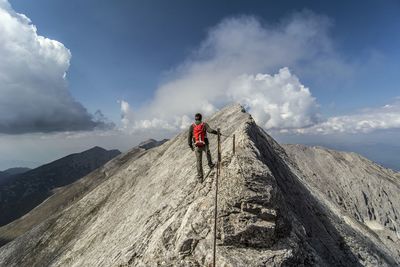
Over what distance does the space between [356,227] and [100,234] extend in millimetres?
28925

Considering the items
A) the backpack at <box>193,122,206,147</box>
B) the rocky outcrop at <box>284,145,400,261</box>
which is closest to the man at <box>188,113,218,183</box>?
the backpack at <box>193,122,206,147</box>

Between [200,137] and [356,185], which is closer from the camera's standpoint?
[200,137]

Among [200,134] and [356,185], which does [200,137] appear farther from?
[356,185]

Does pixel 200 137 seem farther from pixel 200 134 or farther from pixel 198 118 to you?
pixel 198 118

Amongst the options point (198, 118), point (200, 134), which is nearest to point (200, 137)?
point (200, 134)

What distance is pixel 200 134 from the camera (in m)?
17.7

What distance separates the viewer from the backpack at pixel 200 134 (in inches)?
693

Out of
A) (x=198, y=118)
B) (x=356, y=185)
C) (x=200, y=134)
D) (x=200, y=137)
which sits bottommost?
(x=356, y=185)

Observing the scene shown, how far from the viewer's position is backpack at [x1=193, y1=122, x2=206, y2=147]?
17.6 meters

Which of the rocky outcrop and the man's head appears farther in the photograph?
the rocky outcrop

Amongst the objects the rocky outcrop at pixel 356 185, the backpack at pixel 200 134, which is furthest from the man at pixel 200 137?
the rocky outcrop at pixel 356 185

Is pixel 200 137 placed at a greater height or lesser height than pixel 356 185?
greater

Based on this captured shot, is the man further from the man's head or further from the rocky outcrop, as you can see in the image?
the rocky outcrop

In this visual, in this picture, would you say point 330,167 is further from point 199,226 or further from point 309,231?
point 199,226
